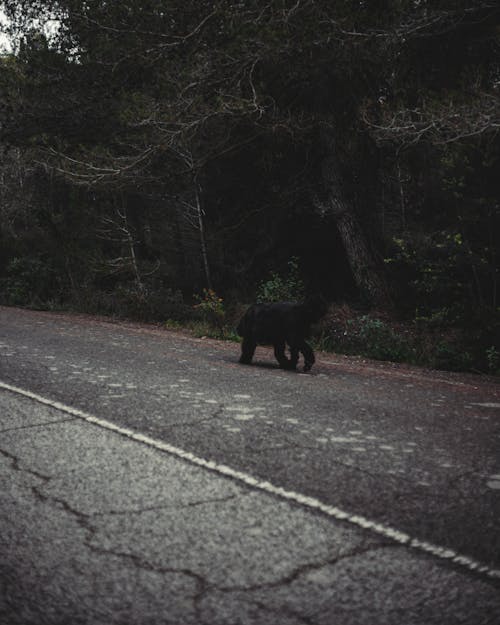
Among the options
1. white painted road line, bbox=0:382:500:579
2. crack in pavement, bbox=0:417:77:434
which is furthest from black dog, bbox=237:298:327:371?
crack in pavement, bbox=0:417:77:434

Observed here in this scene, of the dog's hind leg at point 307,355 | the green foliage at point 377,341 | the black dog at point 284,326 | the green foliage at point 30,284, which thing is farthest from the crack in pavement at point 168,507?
the green foliage at point 30,284

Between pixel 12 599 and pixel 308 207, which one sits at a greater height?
pixel 308 207

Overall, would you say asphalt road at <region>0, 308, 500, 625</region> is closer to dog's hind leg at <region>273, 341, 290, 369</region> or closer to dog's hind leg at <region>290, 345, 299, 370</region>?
dog's hind leg at <region>290, 345, 299, 370</region>

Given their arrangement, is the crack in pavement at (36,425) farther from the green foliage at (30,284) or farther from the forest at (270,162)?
the green foliage at (30,284)

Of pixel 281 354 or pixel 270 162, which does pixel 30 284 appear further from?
pixel 281 354

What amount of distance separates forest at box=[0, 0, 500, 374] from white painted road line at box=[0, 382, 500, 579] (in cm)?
A: 664

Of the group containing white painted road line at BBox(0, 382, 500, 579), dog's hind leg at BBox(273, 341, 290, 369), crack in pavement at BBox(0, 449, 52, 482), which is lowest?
crack in pavement at BBox(0, 449, 52, 482)

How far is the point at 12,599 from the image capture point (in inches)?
107

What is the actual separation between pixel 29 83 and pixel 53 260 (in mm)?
5186

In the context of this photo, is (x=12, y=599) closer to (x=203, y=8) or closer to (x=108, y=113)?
(x=203, y=8)

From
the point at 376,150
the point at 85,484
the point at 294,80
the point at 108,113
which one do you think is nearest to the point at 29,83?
the point at 108,113

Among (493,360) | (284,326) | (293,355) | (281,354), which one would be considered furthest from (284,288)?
(284,326)

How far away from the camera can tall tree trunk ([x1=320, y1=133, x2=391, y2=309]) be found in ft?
48.7

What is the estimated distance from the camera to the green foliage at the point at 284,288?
14547mm
